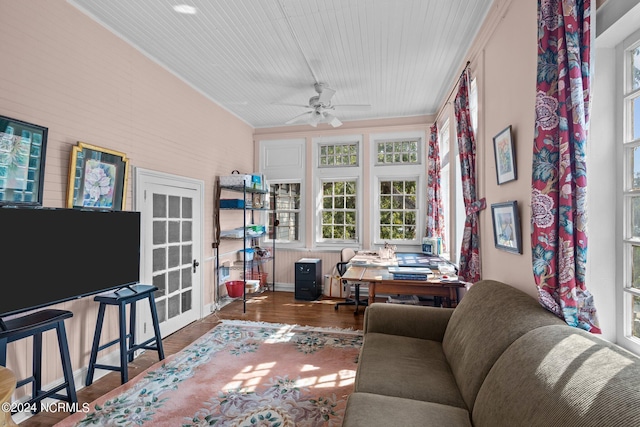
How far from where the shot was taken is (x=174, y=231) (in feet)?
12.6

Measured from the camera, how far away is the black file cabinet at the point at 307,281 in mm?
5238

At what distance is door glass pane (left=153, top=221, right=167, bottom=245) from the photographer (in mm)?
3514

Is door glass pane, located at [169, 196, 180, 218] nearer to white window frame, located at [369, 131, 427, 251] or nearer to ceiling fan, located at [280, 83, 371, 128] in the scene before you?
ceiling fan, located at [280, 83, 371, 128]

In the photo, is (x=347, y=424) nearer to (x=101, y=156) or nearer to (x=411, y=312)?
(x=411, y=312)

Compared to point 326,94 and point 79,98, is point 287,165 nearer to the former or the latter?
point 326,94

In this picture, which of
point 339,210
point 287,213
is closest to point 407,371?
point 339,210

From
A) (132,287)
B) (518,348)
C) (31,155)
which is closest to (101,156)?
(31,155)

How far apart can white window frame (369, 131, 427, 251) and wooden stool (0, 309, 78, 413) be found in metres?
4.53

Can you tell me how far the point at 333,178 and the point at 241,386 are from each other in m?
4.09

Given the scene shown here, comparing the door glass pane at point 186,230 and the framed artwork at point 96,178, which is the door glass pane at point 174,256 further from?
the framed artwork at point 96,178

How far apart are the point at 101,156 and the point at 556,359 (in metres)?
3.51

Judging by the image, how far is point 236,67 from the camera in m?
3.70

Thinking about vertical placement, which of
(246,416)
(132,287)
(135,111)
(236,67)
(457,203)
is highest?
(236,67)

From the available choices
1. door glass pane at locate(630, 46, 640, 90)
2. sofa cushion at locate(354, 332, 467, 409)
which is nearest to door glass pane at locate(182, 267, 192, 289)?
sofa cushion at locate(354, 332, 467, 409)
